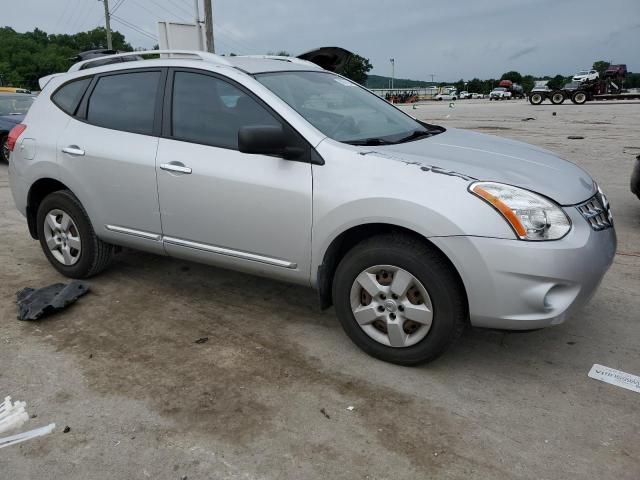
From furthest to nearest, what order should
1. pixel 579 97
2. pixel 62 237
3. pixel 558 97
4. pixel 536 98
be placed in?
pixel 536 98
pixel 558 97
pixel 579 97
pixel 62 237

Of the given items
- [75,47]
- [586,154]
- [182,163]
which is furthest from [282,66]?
[75,47]

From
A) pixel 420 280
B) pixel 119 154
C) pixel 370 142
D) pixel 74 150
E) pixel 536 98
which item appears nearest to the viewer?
pixel 420 280

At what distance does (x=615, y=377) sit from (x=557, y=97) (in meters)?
33.9

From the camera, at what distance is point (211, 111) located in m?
3.61

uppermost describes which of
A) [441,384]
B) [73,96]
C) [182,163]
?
[73,96]

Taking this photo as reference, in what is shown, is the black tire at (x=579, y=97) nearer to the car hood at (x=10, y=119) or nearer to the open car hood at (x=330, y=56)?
the open car hood at (x=330, y=56)

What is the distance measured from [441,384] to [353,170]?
1.27 metres

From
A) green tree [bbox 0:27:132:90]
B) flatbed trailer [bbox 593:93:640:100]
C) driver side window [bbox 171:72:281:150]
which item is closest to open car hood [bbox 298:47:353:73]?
driver side window [bbox 171:72:281:150]

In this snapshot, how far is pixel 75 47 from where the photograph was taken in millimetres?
92875

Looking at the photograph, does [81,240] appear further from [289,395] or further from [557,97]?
[557,97]

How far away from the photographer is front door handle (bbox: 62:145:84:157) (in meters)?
4.08

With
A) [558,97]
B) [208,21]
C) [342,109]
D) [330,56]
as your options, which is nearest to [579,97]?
[558,97]

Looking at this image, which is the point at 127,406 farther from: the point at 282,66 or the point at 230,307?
the point at 282,66

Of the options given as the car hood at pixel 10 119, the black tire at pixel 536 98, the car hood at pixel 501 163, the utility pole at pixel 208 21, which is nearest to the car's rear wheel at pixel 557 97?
the black tire at pixel 536 98
